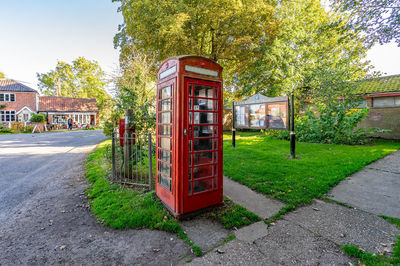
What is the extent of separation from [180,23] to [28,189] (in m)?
11.0

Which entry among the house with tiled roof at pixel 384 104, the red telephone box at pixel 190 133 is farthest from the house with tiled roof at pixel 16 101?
the house with tiled roof at pixel 384 104

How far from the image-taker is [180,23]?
11500mm

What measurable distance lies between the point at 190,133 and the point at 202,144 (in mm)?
375

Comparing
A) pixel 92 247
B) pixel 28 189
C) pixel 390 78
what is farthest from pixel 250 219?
pixel 390 78

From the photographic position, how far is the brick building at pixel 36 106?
28.8 meters

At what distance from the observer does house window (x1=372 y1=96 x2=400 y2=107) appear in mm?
13188

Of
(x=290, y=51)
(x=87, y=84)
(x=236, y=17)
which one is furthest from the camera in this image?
(x=87, y=84)

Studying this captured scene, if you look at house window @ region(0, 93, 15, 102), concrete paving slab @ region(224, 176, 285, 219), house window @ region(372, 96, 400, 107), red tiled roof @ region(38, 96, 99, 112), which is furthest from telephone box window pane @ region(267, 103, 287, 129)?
house window @ region(0, 93, 15, 102)

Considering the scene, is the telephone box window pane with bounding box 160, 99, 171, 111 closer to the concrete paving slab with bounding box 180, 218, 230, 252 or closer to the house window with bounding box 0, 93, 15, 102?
the concrete paving slab with bounding box 180, 218, 230, 252

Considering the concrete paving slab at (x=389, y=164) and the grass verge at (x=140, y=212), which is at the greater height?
the concrete paving slab at (x=389, y=164)

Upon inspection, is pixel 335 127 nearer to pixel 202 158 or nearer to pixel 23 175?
pixel 202 158

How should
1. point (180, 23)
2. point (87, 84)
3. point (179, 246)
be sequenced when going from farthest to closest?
point (87, 84), point (180, 23), point (179, 246)

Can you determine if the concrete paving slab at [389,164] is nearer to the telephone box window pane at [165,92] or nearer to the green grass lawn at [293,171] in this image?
the green grass lawn at [293,171]

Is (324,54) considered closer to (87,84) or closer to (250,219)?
(250,219)
